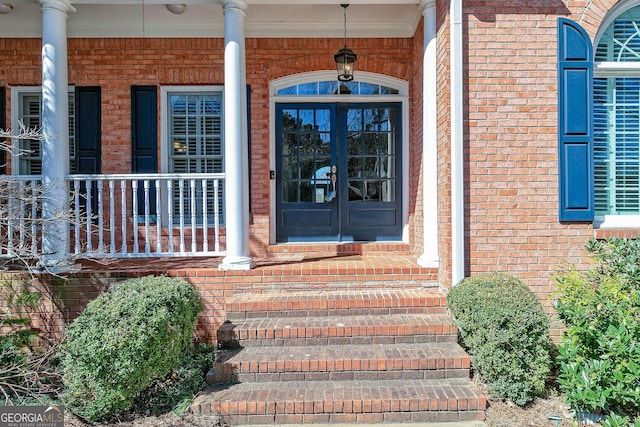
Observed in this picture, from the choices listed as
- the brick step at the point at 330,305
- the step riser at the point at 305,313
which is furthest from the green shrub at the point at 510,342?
the step riser at the point at 305,313

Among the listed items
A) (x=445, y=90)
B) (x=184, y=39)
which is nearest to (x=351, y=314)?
(x=445, y=90)

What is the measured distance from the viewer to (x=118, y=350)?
3121 mm

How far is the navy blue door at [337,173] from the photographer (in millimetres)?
6094

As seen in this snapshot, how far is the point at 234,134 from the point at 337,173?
1998 millimetres

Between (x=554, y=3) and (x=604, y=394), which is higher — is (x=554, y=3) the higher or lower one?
the higher one

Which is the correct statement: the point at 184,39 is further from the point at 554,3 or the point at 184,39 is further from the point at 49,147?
the point at 554,3

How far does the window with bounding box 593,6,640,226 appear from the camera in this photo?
15.4 feet

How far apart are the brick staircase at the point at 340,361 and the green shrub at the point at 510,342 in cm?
22

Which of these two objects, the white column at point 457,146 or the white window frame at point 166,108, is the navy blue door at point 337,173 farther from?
the white column at point 457,146

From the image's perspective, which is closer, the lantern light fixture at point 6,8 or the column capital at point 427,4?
the column capital at point 427,4

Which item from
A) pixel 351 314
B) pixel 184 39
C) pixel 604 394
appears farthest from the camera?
pixel 184 39

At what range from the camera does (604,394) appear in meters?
3.04

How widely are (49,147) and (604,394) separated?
576 cm

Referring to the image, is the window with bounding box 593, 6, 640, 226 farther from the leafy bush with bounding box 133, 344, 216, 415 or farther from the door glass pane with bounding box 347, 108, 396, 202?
the leafy bush with bounding box 133, 344, 216, 415
